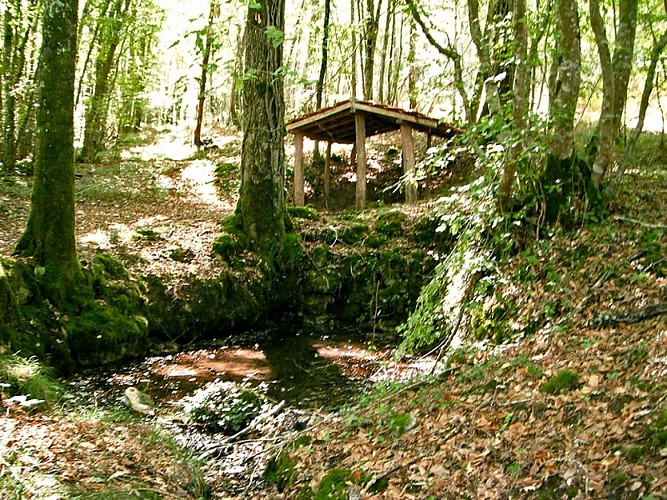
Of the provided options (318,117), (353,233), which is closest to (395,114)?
(318,117)

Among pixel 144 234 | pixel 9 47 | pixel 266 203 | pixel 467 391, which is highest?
pixel 9 47

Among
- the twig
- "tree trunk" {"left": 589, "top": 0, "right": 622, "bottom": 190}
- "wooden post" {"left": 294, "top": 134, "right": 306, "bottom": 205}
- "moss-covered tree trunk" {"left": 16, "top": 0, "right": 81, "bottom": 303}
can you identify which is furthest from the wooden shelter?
"moss-covered tree trunk" {"left": 16, "top": 0, "right": 81, "bottom": 303}

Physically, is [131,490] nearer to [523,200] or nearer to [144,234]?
[523,200]

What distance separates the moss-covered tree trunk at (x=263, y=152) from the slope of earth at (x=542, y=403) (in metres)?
5.72

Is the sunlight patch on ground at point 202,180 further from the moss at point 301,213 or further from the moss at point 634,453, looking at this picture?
the moss at point 634,453

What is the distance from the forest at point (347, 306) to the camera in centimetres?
392

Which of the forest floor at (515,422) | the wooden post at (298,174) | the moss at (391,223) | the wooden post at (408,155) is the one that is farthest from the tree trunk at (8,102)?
the forest floor at (515,422)

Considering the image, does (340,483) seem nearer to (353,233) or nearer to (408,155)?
(353,233)

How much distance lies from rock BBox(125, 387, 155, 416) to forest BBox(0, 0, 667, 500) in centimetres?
3

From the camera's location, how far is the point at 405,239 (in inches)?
463

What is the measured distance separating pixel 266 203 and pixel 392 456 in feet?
25.4

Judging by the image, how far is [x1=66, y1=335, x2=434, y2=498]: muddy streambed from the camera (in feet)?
18.3

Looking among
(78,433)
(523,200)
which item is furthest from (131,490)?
(523,200)

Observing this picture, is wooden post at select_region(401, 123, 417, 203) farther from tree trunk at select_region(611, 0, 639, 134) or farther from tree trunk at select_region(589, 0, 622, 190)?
tree trunk at select_region(589, 0, 622, 190)
